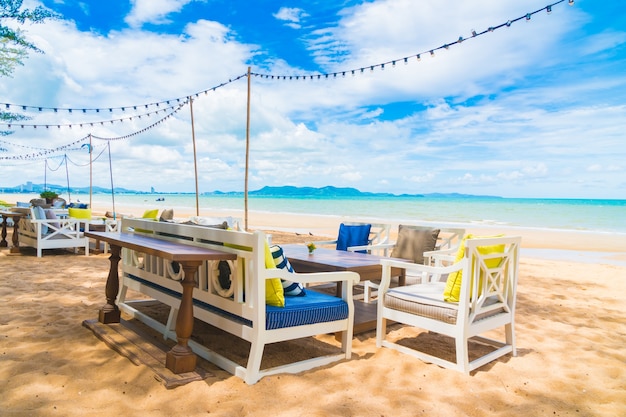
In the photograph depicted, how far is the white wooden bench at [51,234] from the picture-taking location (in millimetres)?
7211

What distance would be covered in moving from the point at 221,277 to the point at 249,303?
0.43 meters

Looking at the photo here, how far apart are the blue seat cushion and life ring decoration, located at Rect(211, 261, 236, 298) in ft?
0.40

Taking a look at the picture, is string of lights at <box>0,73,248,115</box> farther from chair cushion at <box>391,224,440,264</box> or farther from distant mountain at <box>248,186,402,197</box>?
distant mountain at <box>248,186,402,197</box>

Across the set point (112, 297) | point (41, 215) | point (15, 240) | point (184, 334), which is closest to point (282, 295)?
point (184, 334)

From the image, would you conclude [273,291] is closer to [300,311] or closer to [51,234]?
[300,311]

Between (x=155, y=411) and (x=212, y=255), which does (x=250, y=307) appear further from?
(x=155, y=411)

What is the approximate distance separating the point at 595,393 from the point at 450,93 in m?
24.7

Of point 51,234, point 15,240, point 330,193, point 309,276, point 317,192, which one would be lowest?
point 15,240

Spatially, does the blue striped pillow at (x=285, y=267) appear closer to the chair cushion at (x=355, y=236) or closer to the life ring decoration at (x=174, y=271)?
the life ring decoration at (x=174, y=271)

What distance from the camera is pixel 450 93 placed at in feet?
82.6

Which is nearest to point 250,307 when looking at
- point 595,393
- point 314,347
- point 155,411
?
point 155,411

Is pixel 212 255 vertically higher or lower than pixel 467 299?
higher

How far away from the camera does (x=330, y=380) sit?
256cm

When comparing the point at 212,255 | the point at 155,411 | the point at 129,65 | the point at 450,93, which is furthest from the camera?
the point at 450,93
